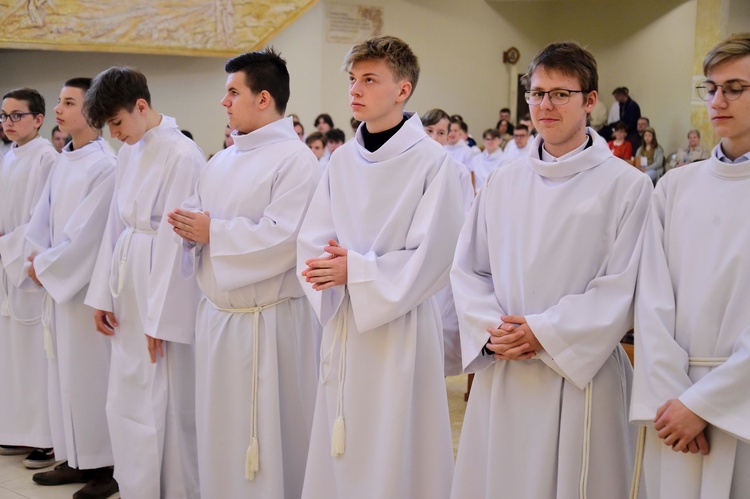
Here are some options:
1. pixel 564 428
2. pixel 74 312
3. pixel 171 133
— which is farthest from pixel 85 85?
pixel 564 428

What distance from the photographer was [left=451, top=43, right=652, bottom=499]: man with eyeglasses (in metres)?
2.63

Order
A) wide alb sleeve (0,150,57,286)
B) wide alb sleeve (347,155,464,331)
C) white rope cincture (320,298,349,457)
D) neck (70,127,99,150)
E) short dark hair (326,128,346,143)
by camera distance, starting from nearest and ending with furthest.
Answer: wide alb sleeve (347,155,464,331) → white rope cincture (320,298,349,457) → neck (70,127,99,150) → wide alb sleeve (0,150,57,286) → short dark hair (326,128,346,143)

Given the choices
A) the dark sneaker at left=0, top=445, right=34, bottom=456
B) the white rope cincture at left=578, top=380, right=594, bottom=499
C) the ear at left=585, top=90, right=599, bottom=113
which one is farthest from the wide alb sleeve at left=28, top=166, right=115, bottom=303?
the white rope cincture at left=578, top=380, right=594, bottom=499

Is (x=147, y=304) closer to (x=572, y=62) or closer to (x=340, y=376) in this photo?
(x=340, y=376)

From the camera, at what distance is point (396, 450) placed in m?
3.15

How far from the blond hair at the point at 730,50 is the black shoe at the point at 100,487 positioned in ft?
11.5

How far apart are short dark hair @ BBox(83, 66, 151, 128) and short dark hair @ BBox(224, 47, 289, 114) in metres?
0.59

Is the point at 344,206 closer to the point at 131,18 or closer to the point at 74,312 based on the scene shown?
the point at 74,312

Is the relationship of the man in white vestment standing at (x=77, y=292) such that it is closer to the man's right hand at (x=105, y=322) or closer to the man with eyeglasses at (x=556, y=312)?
the man's right hand at (x=105, y=322)

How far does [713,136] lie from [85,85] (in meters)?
11.7

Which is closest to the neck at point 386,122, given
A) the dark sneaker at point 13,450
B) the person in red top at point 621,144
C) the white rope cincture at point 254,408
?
the white rope cincture at point 254,408

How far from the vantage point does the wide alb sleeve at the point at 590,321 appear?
8.54 feet

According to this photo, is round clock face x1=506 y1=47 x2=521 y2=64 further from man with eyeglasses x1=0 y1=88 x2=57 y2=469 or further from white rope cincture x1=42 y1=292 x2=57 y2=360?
white rope cincture x1=42 y1=292 x2=57 y2=360

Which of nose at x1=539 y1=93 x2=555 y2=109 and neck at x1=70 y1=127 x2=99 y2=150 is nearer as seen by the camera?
nose at x1=539 y1=93 x2=555 y2=109
